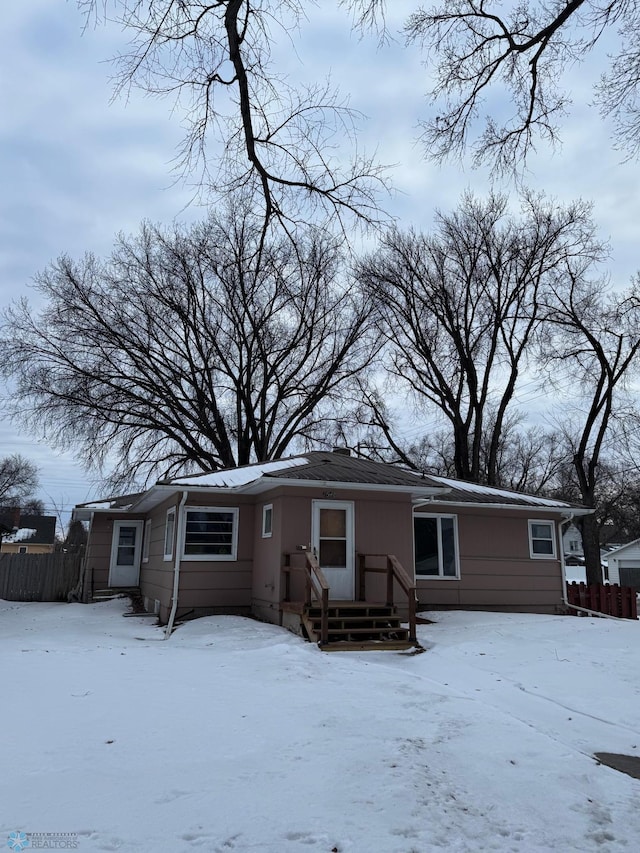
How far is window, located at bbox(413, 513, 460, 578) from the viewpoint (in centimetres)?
1436

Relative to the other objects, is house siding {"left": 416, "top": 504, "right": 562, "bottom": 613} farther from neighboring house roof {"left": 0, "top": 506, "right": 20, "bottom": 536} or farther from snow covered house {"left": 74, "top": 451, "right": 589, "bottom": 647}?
neighboring house roof {"left": 0, "top": 506, "right": 20, "bottom": 536}

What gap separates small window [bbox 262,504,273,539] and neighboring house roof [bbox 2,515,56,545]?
151 feet

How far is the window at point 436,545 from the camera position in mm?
14359

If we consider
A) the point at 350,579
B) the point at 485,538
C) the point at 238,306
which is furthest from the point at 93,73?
the point at 238,306

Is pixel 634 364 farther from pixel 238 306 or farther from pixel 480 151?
pixel 480 151

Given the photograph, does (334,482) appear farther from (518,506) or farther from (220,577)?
(518,506)

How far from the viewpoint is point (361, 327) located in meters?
24.5

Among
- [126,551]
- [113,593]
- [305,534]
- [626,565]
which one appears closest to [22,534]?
[126,551]

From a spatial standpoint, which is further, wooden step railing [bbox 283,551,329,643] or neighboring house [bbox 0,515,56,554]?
neighboring house [bbox 0,515,56,554]

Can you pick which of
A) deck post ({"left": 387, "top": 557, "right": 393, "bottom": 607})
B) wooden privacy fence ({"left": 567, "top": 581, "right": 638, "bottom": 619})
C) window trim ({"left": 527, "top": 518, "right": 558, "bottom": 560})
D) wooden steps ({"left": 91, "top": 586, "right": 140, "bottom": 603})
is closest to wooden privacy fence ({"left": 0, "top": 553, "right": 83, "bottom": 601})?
wooden steps ({"left": 91, "top": 586, "right": 140, "bottom": 603})

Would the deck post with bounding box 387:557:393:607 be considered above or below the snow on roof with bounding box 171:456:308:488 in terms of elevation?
below

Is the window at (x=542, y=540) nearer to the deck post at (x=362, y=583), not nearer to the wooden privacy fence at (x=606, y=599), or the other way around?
the wooden privacy fence at (x=606, y=599)

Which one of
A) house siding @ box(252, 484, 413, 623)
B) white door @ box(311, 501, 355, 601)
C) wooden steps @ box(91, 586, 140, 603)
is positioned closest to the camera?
house siding @ box(252, 484, 413, 623)

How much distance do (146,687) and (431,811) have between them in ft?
12.2
